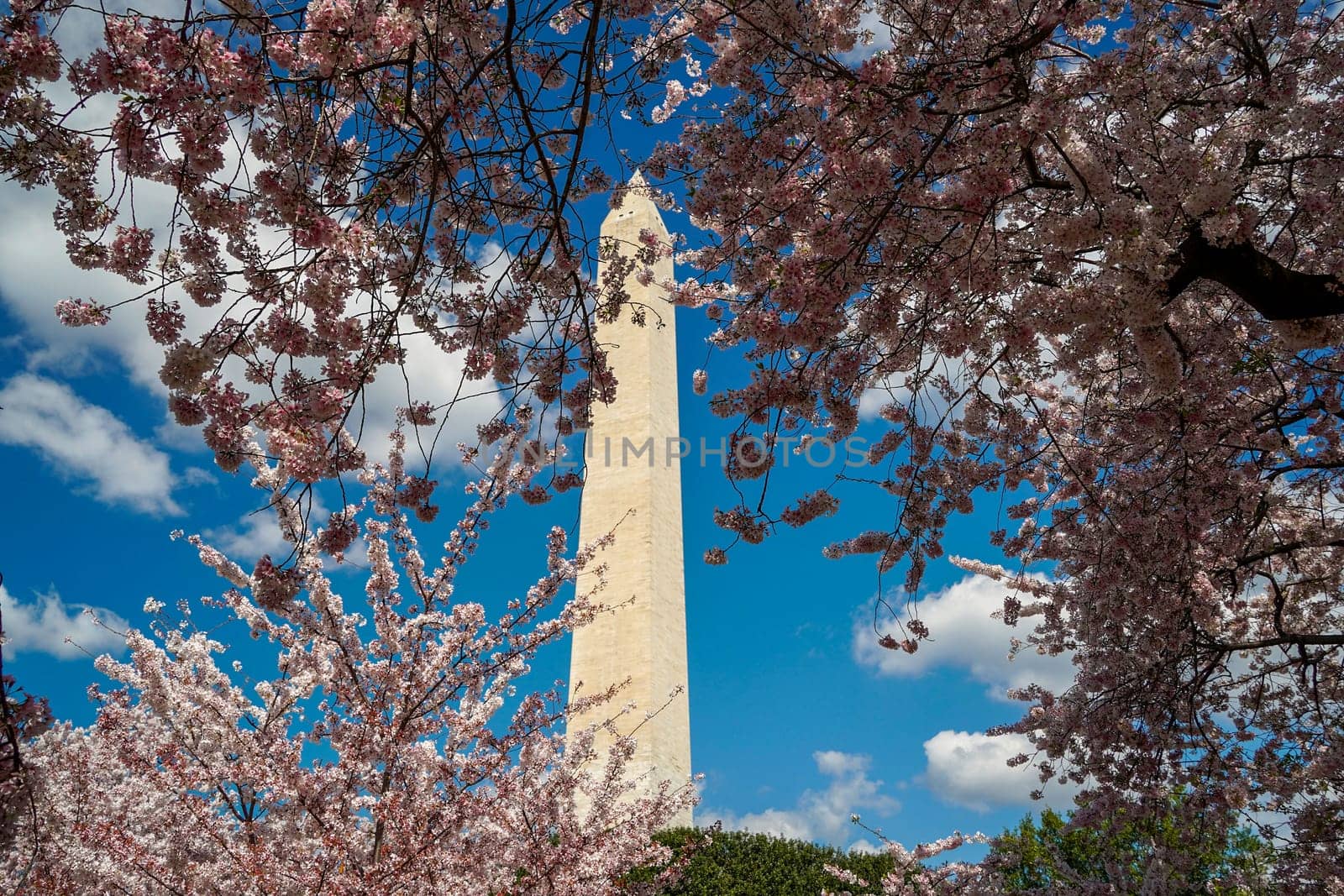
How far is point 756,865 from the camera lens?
992cm

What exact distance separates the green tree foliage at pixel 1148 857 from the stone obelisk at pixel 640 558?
17.8ft

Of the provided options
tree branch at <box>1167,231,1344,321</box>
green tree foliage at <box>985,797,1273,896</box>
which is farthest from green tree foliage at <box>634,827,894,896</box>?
tree branch at <box>1167,231,1344,321</box>

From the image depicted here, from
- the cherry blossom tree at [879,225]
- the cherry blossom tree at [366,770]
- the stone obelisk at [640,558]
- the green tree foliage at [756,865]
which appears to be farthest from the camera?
the stone obelisk at [640,558]

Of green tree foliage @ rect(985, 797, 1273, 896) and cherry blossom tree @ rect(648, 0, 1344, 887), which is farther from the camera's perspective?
green tree foliage @ rect(985, 797, 1273, 896)

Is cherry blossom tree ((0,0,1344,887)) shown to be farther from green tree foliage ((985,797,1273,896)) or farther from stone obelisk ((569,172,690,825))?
stone obelisk ((569,172,690,825))

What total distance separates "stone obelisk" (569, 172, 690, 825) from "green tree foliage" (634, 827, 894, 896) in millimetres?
2365

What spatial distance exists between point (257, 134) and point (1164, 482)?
18.3ft

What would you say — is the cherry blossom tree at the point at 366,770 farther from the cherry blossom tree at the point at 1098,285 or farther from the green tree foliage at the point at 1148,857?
the green tree foliage at the point at 1148,857

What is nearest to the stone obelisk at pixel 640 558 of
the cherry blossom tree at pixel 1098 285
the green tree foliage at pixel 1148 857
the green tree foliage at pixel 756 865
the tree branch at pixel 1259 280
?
the green tree foliage at pixel 756 865

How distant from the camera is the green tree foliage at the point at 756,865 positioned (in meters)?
9.55

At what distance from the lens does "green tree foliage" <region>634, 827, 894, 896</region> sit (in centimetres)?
955

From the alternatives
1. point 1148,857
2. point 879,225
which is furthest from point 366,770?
point 1148,857

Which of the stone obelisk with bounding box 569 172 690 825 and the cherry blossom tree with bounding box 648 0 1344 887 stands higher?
the stone obelisk with bounding box 569 172 690 825

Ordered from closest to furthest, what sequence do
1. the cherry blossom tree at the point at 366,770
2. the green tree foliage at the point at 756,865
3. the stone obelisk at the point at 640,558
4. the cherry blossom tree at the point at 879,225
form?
1. the cherry blossom tree at the point at 879,225
2. the cherry blossom tree at the point at 366,770
3. the green tree foliage at the point at 756,865
4. the stone obelisk at the point at 640,558
